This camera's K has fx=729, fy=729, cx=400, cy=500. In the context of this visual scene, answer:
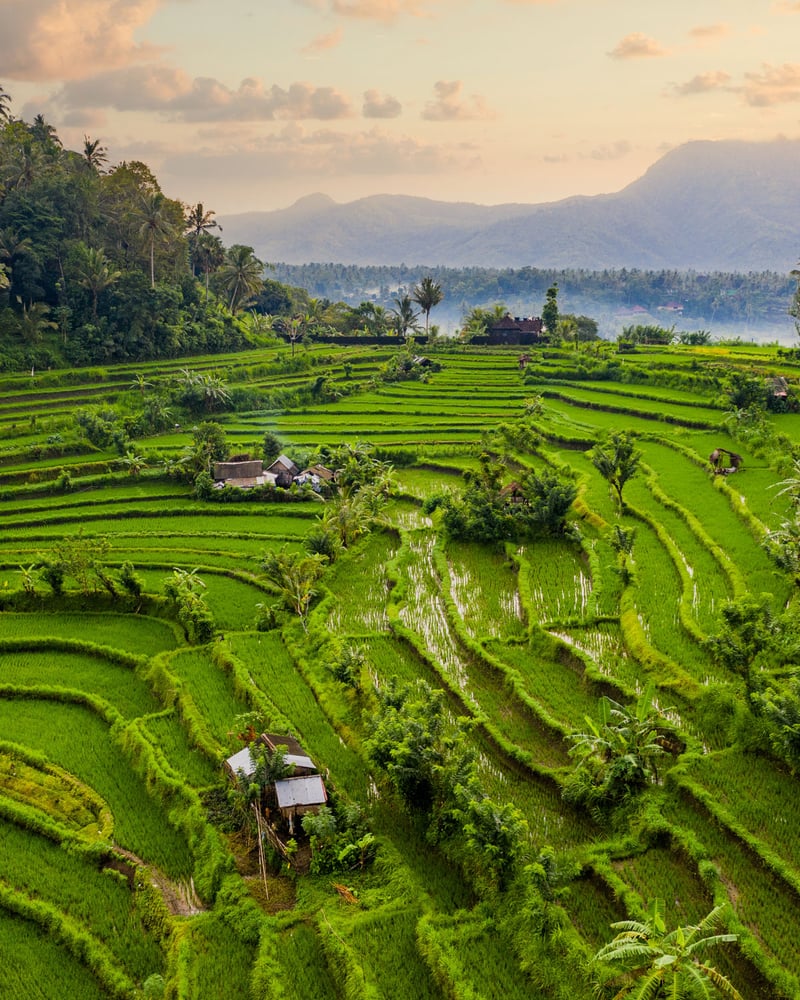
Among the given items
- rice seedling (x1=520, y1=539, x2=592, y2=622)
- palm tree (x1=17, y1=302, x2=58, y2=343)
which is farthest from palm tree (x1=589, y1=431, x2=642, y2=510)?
palm tree (x1=17, y1=302, x2=58, y2=343)

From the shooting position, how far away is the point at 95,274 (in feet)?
138

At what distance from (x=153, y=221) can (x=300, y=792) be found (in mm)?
42672

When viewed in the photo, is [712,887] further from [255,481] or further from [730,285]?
[730,285]

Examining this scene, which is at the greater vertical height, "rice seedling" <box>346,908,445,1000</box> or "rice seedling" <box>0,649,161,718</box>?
"rice seedling" <box>0,649,161,718</box>

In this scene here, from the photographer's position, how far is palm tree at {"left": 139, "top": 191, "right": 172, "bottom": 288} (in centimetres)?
4511

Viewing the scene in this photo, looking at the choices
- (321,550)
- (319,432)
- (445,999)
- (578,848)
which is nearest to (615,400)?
(319,432)

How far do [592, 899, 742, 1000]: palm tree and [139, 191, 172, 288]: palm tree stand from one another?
147ft

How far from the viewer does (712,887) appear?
345 inches

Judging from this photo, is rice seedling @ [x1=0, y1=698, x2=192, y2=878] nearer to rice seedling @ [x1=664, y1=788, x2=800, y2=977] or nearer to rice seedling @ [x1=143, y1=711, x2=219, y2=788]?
rice seedling @ [x1=143, y1=711, x2=219, y2=788]

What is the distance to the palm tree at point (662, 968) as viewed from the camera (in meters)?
6.80

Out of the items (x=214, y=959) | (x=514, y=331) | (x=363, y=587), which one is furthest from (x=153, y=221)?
(x=214, y=959)

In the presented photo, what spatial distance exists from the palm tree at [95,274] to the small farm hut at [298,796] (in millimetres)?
38780

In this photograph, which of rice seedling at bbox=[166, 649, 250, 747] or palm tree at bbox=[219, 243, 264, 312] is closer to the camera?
rice seedling at bbox=[166, 649, 250, 747]

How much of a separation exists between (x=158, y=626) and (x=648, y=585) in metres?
11.5
